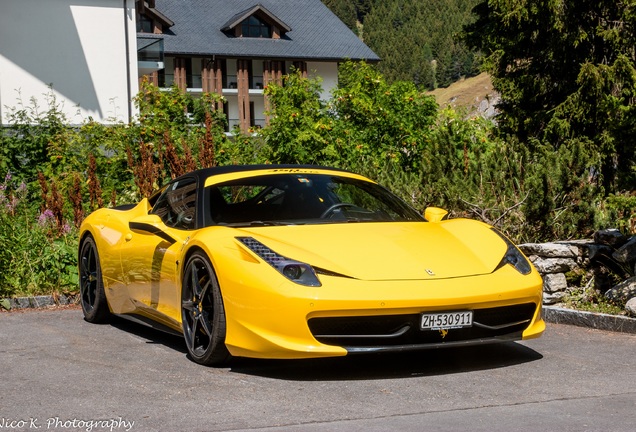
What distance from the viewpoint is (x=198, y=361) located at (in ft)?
23.7

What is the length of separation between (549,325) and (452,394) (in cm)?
331

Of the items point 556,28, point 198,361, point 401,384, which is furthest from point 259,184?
point 556,28

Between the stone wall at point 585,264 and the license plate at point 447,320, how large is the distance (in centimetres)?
312

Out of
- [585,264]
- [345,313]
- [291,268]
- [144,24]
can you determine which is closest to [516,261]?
[345,313]

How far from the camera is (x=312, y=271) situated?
6680 mm

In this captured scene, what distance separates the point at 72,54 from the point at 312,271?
27475 millimetres

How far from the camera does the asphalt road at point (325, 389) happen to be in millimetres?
5469

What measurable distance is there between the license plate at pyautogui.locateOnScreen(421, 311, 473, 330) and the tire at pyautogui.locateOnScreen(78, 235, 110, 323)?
370 cm

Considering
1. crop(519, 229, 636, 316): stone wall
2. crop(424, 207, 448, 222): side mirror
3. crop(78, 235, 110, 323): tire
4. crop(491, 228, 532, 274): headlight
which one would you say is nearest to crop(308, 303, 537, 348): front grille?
crop(491, 228, 532, 274): headlight

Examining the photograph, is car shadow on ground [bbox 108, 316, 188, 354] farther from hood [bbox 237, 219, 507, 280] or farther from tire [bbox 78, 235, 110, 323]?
hood [bbox 237, 219, 507, 280]

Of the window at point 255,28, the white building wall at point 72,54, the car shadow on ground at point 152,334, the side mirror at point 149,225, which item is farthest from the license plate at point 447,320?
the window at point 255,28

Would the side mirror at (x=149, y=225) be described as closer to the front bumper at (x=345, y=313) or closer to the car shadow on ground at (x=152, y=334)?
the car shadow on ground at (x=152, y=334)

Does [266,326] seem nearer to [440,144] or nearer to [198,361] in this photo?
[198,361]

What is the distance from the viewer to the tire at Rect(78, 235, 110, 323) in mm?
9414
